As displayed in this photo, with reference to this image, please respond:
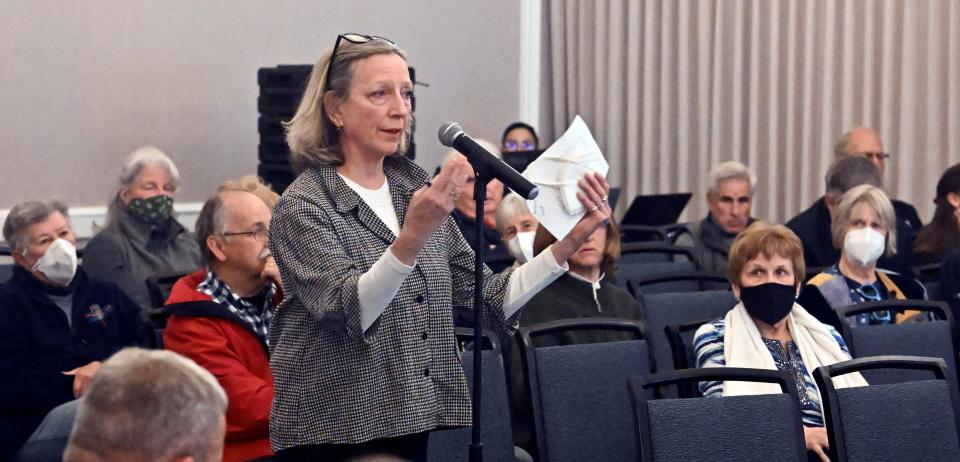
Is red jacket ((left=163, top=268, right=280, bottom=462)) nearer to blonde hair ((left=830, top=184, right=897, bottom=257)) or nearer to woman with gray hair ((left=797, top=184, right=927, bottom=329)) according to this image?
woman with gray hair ((left=797, top=184, right=927, bottom=329))

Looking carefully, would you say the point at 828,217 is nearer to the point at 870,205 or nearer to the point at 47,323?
the point at 870,205

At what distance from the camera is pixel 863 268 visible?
498 centimetres

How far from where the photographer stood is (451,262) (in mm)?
2492

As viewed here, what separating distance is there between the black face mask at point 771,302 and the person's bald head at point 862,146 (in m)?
3.01

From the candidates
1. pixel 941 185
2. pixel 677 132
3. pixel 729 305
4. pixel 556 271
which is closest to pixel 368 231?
pixel 556 271

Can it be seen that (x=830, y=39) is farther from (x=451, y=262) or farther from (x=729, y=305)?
(x=451, y=262)

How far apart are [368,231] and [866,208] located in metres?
3.25

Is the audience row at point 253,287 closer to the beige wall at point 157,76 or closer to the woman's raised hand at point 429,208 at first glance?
the woman's raised hand at point 429,208

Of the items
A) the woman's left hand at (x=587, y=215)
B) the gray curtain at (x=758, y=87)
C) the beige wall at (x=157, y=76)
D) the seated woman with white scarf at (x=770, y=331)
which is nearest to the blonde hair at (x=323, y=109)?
the woman's left hand at (x=587, y=215)

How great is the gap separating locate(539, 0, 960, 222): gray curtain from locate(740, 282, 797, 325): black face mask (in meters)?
3.66

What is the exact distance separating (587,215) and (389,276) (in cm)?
50

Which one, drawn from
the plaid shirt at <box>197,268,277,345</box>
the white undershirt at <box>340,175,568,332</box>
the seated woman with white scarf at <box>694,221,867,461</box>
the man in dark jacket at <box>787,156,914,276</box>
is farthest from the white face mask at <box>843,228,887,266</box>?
the white undershirt at <box>340,175,568,332</box>

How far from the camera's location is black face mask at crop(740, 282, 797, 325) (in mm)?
3902

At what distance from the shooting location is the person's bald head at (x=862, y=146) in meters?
6.73
